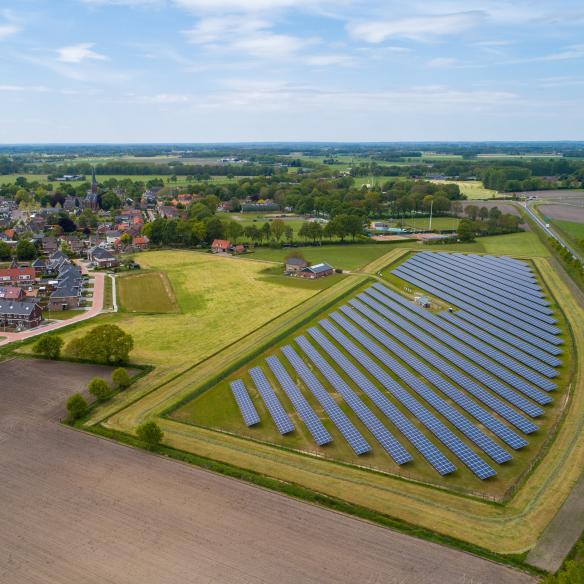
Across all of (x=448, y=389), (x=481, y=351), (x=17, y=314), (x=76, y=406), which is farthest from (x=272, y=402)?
(x=17, y=314)

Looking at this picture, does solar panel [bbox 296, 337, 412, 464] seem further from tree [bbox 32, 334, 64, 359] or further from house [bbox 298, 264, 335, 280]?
house [bbox 298, 264, 335, 280]

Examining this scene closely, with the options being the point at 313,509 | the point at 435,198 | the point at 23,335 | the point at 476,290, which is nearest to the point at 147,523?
the point at 313,509

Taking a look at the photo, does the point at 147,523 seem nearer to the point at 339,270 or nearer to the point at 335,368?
the point at 335,368

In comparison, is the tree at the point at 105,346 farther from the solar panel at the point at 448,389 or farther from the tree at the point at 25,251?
the tree at the point at 25,251

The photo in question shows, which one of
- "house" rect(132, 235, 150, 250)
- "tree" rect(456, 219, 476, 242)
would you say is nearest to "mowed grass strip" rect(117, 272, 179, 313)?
"house" rect(132, 235, 150, 250)

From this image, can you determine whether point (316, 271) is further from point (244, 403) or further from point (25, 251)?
point (25, 251)

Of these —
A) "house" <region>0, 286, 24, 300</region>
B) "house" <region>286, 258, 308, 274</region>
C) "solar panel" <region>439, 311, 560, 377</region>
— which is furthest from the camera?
"house" <region>286, 258, 308, 274</region>
